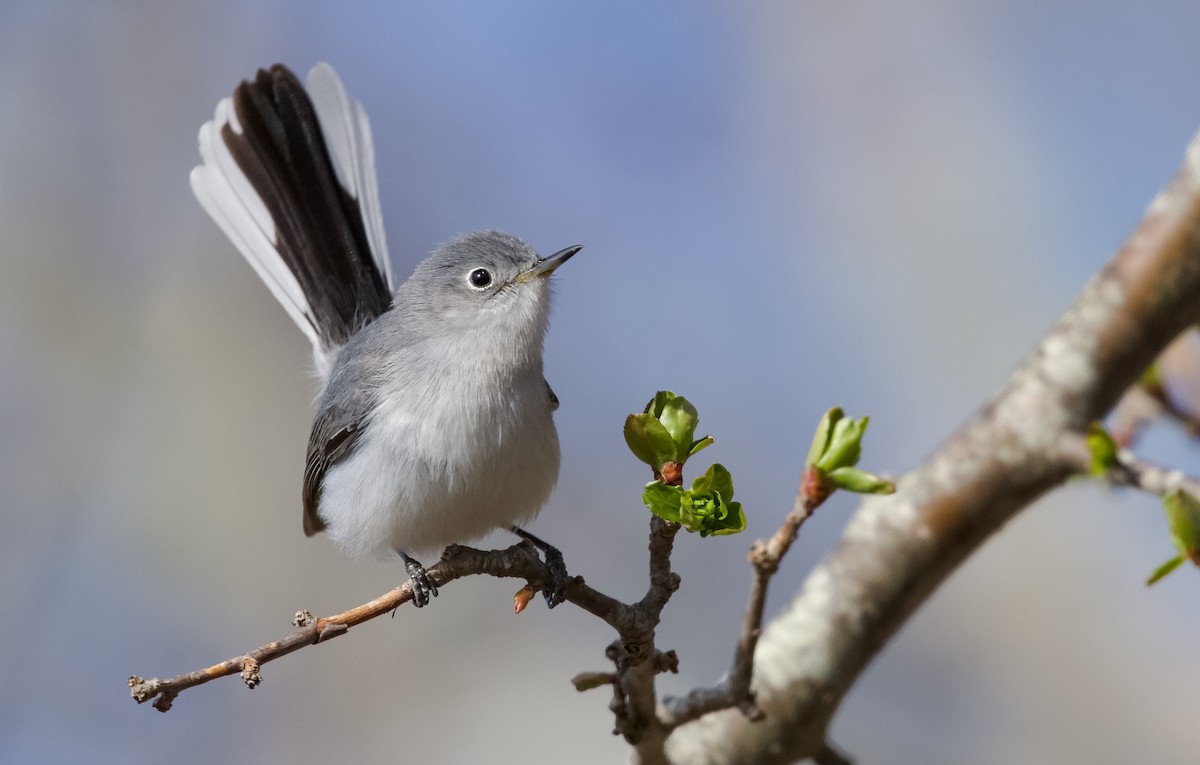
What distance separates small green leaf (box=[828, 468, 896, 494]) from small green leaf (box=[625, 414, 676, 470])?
0.21 m

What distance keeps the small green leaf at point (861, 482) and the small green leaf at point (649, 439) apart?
0.21 metres

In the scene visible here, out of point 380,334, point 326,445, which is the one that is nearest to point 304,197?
point 380,334

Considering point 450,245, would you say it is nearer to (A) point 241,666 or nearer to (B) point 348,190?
(B) point 348,190

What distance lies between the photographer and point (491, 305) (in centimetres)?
278

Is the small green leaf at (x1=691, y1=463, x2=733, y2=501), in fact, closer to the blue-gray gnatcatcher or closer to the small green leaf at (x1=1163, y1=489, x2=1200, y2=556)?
the blue-gray gnatcatcher

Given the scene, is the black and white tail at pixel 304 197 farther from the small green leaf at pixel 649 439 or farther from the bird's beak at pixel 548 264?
the small green leaf at pixel 649 439

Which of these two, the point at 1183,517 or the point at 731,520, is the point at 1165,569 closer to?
the point at 1183,517

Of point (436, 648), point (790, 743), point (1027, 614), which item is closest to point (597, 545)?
point (436, 648)

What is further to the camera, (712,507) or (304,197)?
(304,197)

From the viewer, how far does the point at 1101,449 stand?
1.21 metres

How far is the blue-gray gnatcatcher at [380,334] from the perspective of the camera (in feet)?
7.75

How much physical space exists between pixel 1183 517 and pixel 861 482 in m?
Result: 0.34

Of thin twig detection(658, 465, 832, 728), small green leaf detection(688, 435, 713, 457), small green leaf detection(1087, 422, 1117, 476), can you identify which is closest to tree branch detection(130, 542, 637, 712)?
thin twig detection(658, 465, 832, 728)

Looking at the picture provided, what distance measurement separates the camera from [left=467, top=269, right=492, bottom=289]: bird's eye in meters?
2.88
